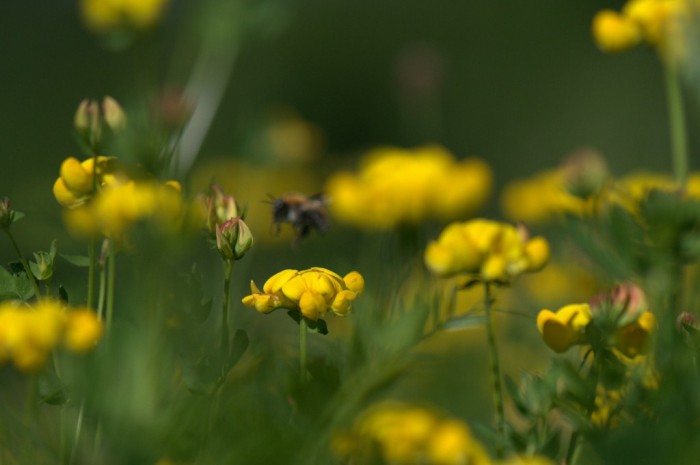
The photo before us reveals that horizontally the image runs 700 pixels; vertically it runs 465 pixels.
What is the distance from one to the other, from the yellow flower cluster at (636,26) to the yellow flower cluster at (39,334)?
3.74 feet

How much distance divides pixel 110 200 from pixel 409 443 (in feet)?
1.15

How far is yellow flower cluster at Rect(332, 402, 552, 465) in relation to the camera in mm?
1143

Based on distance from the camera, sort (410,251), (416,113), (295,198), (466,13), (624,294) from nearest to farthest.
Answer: (624,294) → (295,198) → (410,251) → (416,113) → (466,13)

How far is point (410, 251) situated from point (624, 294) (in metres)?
0.86

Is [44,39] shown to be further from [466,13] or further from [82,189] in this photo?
[82,189]

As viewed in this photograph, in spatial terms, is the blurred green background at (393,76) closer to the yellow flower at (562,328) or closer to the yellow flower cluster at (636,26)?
the yellow flower cluster at (636,26)

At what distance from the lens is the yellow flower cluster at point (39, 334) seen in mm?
954

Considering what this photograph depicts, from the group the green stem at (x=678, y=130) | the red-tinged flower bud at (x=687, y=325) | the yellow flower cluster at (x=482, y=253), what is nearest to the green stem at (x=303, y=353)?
the yellow flower cluster at (x=482, y=253)

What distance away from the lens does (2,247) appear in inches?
152

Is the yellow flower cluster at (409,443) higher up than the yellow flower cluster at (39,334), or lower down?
lower down

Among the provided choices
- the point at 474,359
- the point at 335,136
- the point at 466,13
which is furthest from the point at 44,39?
the point at 474,359

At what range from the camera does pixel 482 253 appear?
140 cm

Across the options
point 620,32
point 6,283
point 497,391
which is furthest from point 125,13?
point 497,391

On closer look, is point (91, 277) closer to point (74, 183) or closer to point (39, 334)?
point (74, 183)
